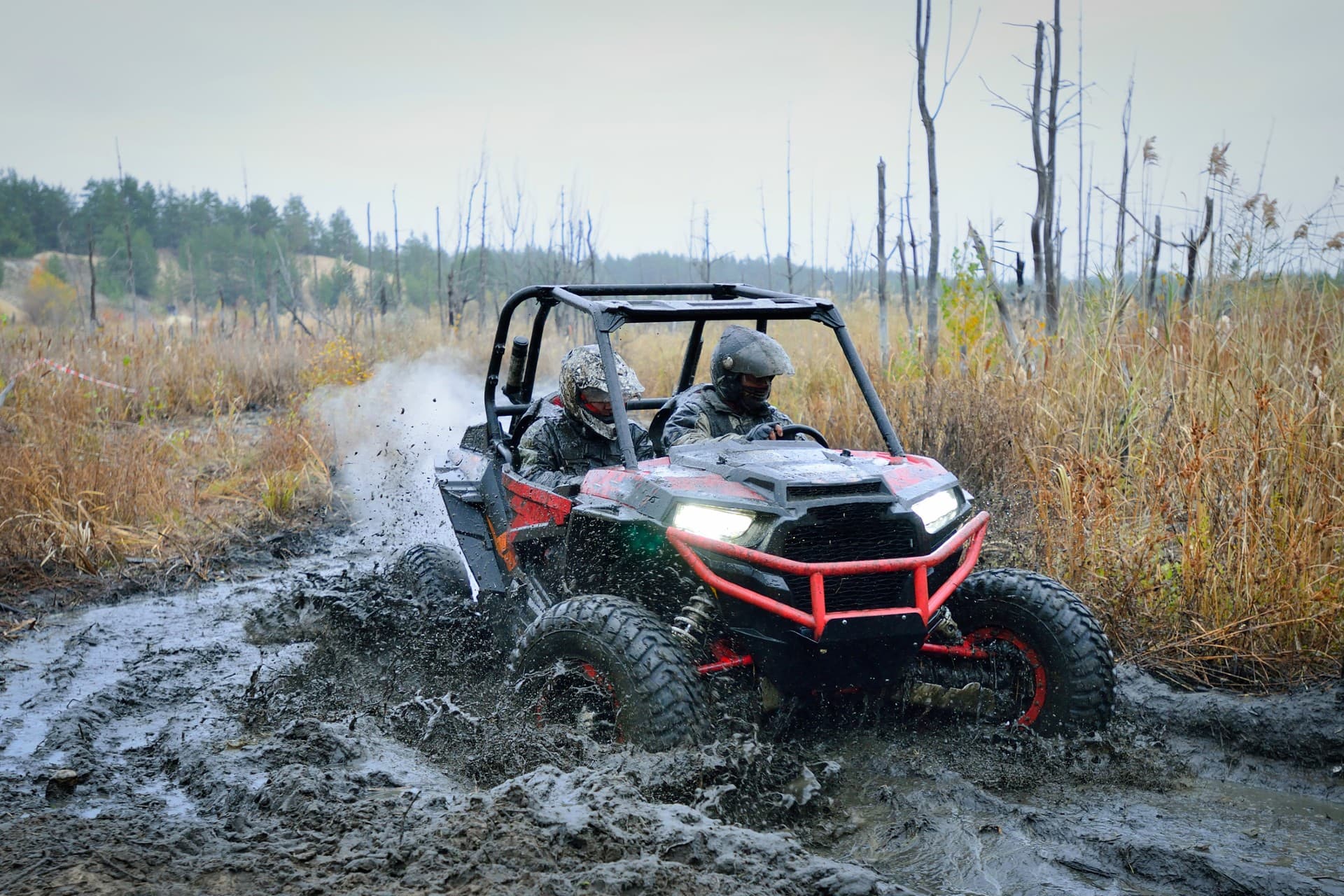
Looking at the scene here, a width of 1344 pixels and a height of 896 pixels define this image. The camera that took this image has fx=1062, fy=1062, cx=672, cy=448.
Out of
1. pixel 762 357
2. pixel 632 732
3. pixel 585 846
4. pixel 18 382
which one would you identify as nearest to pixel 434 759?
pixel 632 732

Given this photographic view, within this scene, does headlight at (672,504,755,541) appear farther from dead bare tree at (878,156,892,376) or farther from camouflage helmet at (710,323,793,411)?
dead bare tree at (878,156,892,376)

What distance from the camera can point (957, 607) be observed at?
422 cm

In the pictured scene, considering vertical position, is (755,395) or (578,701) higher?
(755,395)

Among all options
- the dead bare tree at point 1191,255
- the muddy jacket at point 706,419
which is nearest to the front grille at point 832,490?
the muddy jacket at point 706,419

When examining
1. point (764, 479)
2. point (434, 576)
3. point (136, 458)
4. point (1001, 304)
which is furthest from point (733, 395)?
point (136, 458)

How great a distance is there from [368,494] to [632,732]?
6981mm

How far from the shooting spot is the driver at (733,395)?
4.58 meters

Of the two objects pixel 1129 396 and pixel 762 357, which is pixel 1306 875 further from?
pixel 1129 396

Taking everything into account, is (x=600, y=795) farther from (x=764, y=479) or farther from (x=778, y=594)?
(x=764, y=479)

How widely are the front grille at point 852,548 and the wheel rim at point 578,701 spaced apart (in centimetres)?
76

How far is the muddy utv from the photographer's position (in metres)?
3.49

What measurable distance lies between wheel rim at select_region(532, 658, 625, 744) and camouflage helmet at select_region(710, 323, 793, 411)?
154 cm

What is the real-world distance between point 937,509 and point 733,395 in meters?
1.28

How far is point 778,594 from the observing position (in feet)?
11.4
